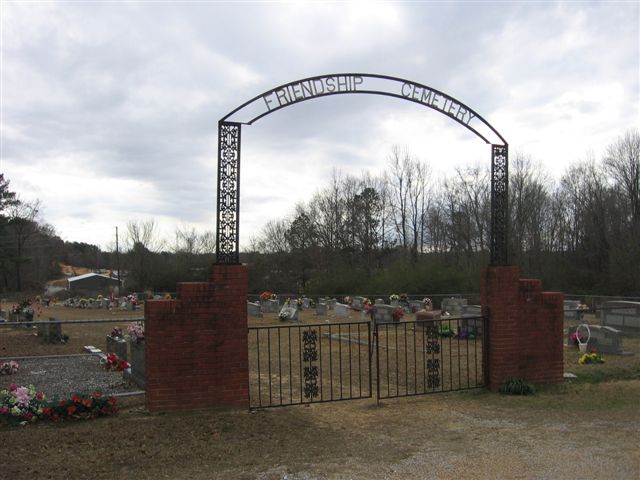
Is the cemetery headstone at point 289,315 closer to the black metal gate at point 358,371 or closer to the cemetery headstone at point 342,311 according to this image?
the cemetery headstone at point 342,311

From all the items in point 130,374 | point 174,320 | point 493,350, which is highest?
point 174,320

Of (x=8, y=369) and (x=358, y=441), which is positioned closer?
(x=358, y=441)

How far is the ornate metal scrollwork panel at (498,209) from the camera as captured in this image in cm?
810

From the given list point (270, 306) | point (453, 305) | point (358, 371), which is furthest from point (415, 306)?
point (358, 371)

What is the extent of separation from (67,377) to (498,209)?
28.9 feet

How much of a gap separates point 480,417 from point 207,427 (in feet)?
10.7

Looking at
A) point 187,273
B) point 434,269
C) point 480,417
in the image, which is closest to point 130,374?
point 480,417

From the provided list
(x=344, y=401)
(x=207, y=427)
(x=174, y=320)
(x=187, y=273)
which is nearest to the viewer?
(x=207, y=427)

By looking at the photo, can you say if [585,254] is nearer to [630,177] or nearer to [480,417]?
[630,177]

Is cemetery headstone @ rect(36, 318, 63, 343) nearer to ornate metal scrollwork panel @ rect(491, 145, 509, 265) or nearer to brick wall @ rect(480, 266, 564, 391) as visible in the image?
brick wall @ rect(480, 266, 564, 391)

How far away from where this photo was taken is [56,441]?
5410 millimetres

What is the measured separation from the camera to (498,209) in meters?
8.14

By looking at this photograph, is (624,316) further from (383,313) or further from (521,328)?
(521,328)

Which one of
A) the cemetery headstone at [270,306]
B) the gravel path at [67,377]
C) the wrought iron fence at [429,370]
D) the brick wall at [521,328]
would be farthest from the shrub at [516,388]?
the cemetery headstone at [270,306]
